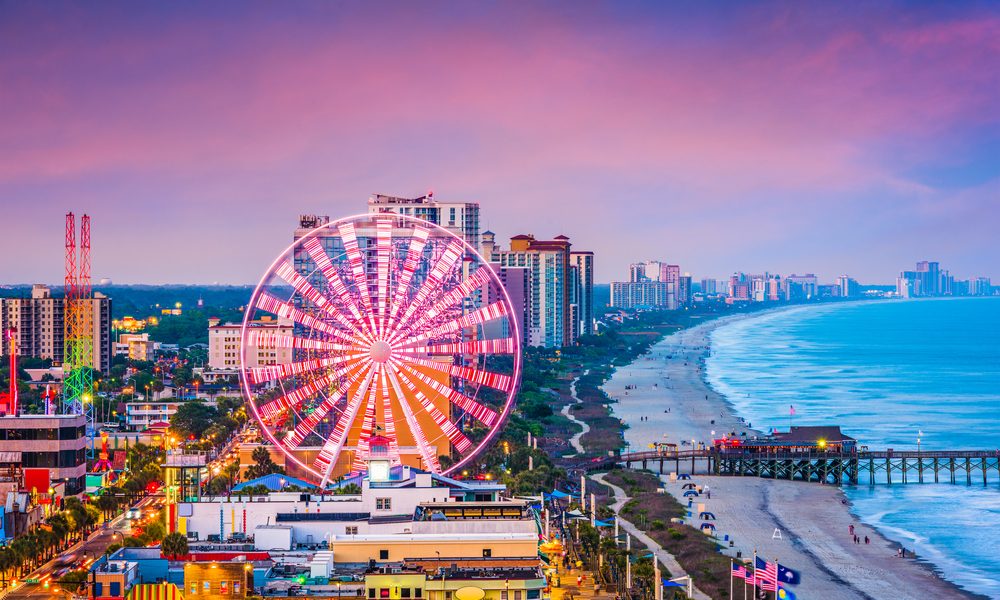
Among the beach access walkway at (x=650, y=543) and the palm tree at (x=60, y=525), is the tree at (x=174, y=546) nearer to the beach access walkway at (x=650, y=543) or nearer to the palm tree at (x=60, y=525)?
the palm tree at (x=60, y=525)

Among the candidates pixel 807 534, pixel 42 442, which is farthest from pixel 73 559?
pixel 807 534

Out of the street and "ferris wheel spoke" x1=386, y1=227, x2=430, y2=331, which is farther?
"ferris wheel spoke" x1=386, y1=227, x2=430, y2=331

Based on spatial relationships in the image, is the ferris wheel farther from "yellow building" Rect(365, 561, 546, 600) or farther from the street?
"yellow building" Rect(365, 561, 546, 600)

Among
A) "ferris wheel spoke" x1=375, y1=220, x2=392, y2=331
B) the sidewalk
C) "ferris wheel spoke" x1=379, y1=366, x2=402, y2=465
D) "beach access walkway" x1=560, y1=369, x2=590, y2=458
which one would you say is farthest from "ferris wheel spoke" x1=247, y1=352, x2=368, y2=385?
"beach access walkway" x1=560, y1=369, x2=590, y2=458

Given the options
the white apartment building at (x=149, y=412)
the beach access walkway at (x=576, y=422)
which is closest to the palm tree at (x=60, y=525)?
the beach access walkway at (x=576, y=422)

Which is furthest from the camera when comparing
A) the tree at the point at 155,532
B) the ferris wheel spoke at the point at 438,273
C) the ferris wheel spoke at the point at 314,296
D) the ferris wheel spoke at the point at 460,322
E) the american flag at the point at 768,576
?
the ferris wheel spoke at the point at 438,273

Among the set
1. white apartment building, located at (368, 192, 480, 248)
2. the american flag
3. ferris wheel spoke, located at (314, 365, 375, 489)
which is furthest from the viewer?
white apartment building, located at (368, 192, 480, 248)
